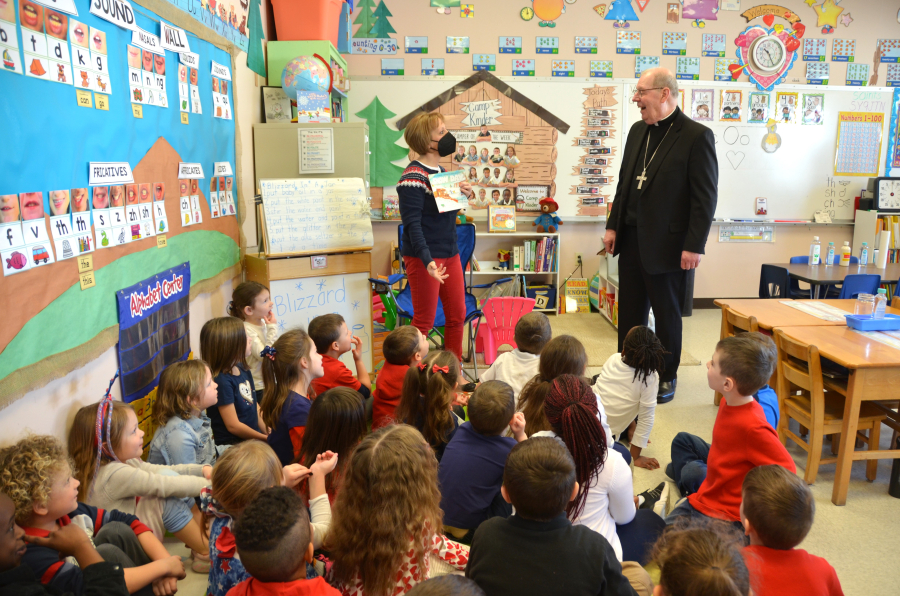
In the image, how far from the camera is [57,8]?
174 cm

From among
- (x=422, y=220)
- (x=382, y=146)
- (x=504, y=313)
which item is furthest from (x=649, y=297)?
(x=382, y=146)

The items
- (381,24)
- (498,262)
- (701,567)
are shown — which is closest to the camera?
(701,567)

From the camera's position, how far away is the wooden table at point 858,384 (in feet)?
7.53

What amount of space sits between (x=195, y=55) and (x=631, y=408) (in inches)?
99.6

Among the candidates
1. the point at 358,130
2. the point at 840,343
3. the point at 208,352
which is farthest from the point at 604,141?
the point at 208,352

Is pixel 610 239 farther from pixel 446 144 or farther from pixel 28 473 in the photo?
pixel 28 473

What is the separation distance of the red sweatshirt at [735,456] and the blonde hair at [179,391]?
1676 mm

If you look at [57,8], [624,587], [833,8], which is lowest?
[624,587]

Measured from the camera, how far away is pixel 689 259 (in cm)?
303

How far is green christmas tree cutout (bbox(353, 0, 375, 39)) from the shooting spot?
542cm

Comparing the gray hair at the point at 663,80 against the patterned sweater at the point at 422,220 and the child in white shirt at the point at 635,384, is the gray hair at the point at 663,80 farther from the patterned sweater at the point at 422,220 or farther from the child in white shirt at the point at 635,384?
the child in white shirt at the point at 635,384

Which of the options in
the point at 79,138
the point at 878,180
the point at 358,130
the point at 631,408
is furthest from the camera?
the point at 878,180

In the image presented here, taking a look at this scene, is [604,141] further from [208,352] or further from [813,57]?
[208,352]

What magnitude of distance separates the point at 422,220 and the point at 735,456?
6.13 feet
